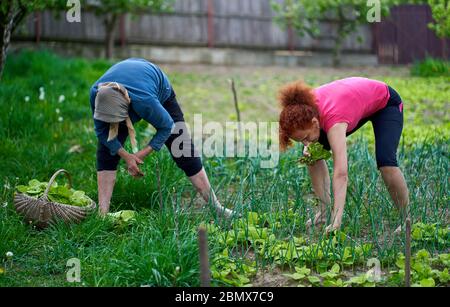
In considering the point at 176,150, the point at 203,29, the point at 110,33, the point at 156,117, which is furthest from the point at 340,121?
the point at 203,29

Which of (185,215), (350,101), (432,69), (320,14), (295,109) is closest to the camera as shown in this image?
(295,109)

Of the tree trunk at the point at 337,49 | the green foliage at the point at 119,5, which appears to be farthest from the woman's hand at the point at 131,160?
the tree trunk at the point at 337,49

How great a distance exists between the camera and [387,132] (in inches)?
165

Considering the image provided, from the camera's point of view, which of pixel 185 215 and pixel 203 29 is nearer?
pixel 185 215

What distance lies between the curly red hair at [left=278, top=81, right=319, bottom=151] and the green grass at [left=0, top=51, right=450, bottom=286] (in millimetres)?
538

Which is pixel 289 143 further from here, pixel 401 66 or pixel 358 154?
pixel 401 66

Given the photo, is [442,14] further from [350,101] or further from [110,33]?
[110,33]

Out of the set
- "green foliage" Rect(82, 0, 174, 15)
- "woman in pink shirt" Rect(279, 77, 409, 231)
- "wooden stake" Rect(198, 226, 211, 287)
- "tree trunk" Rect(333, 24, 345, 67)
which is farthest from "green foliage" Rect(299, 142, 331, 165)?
"tree trunk" Rect(333, 24, 345, 67)

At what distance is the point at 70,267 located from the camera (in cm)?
374

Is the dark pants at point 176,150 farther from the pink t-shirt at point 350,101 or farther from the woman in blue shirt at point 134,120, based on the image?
the pink t-shirt at point 350,101

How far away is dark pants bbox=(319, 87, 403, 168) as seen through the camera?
4137 mm

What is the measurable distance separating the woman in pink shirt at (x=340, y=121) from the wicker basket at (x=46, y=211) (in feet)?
4.41

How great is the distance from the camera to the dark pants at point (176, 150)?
180 inches

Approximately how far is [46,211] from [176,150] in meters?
0.94
